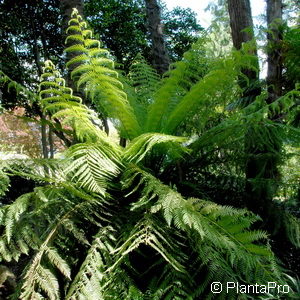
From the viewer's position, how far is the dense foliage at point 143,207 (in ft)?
2.76

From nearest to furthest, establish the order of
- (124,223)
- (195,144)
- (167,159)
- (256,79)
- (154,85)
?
(124,223)
(195,144)
(167,159)
(256,79)
(154,85)

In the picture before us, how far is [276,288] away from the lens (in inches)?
34.0

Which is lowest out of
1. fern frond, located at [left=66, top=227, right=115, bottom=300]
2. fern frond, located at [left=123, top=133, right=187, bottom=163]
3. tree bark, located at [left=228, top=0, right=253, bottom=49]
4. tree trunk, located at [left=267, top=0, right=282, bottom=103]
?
fern frond, located at [left=66, top=227, right=115, bottom=300]

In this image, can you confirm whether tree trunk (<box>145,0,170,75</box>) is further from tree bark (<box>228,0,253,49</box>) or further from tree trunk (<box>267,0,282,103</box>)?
tree trunk (<box>267,0,282,103</box>)

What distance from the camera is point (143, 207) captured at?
1045 mm

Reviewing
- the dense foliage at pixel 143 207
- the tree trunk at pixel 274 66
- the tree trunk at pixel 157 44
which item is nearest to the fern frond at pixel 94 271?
the dense foliage at pixel 143 207

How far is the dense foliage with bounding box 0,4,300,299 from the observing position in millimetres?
842

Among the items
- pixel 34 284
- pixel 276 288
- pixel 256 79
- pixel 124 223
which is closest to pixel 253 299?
pixel 276 288

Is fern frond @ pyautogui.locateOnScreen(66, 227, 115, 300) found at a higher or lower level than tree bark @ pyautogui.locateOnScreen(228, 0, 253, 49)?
lower

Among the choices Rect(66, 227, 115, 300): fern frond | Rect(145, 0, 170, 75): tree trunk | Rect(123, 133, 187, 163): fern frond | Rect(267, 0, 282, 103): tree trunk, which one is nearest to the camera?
Rect(66, 227, 115, 300): fern frond

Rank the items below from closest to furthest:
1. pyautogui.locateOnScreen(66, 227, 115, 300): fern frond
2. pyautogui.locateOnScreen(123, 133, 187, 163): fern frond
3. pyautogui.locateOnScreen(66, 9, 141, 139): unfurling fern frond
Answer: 1. pyautogui.locateOnScreen(66, 227, 115, 300): fern frond
2. pyautogui.locateOnScreen(123, 133, 187, 163): fern frond
3. pyautogui.locateOnScreen(66, 9, 141, 139): unfurling fern frond

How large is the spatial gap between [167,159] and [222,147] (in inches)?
10.8

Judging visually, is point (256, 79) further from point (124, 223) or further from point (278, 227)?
point (124, 223)

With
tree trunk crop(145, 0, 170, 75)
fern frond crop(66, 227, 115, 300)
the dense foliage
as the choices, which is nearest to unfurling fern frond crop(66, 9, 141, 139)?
the dense foliage
